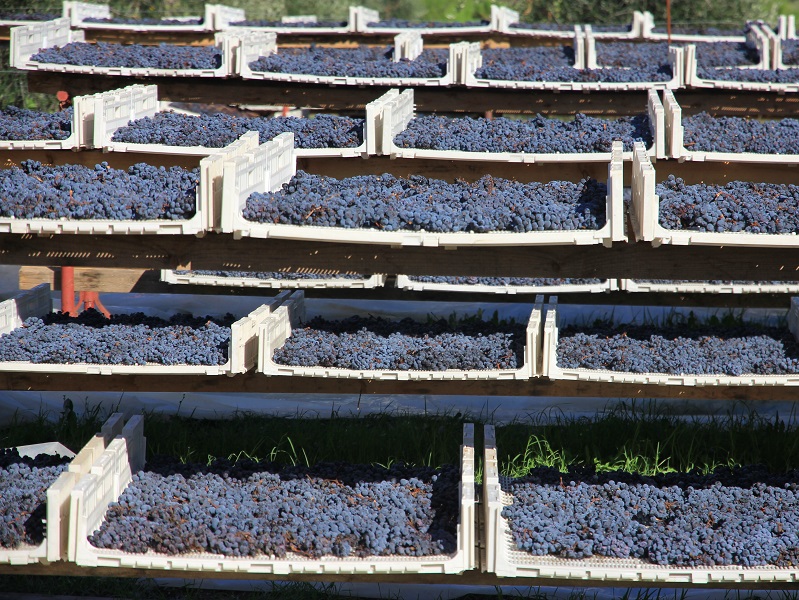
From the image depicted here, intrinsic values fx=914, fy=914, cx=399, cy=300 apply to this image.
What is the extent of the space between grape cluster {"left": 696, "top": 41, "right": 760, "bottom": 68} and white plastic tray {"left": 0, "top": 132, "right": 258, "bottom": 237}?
5098 millimetres

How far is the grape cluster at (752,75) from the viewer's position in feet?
18.3

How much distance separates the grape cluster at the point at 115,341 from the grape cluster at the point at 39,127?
2.83ft

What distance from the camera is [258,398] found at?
5336 mm

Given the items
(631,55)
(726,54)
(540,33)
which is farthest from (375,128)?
(540,33)

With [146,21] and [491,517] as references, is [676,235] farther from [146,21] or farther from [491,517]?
[146,21]

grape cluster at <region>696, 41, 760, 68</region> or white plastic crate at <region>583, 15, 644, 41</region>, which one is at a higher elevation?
white plastic crate at <region>583, 15, 644, 41</region>

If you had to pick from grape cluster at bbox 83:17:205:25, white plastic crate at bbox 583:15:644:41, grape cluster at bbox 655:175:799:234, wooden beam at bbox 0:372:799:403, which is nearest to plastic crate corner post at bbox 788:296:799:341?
wooden beam at bbox 0:372:799:403

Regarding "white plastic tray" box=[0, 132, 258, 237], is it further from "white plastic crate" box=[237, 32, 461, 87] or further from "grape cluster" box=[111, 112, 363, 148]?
"white plastic crate" box=[237, 32, 461, 87]

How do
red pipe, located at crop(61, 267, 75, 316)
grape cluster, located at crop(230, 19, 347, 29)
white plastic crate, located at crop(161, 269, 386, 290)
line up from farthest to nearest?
grape cluster, located at crop(230, 19, 347, 29) → white plastic crate, located at crop(161, 269, 386, 290) → red pipe, located at crop(61, 267, 75, 316)

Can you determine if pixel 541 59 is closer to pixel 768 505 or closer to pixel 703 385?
pixel 703 385

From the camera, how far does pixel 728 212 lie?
292 cm

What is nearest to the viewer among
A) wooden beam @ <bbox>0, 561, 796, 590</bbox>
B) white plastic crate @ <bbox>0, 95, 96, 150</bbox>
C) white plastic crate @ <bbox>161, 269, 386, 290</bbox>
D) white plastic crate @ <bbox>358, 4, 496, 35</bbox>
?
wooden beam @ <bbox>0, 561, 796, 590</bbox>

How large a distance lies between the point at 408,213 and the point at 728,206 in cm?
104

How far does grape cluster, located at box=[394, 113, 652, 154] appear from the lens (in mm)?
4340
